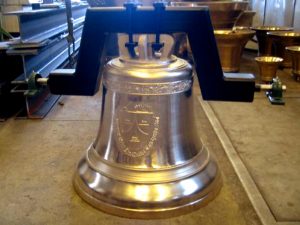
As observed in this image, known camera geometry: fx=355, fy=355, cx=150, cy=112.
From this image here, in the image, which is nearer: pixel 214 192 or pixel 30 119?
pixel 214 192

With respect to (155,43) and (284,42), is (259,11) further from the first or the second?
(155,43)

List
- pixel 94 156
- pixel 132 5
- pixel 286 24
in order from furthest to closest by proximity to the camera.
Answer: pixel 286 24 < pixel 94 156 < pixel 132 5

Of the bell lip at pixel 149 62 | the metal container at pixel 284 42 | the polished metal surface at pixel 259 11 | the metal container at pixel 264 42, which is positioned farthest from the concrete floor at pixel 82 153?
the polished metal surface at pixel 259 11

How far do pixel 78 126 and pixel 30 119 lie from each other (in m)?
0.27

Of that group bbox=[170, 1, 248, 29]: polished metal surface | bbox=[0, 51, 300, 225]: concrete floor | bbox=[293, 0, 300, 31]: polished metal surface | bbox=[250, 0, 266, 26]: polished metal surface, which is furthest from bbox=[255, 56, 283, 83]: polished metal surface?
bbox=[250, 0, 266, 26]: polished metal surface

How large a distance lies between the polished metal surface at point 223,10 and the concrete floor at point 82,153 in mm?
1102

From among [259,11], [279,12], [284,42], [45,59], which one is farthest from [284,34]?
[45,59]

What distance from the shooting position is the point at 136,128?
3.27 feet

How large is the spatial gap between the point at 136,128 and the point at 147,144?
6 centimetres

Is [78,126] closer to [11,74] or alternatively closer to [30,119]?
[30,119]

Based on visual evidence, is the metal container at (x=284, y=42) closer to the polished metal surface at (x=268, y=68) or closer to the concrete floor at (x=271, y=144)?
the polished metal surface at (x=268, y=68)

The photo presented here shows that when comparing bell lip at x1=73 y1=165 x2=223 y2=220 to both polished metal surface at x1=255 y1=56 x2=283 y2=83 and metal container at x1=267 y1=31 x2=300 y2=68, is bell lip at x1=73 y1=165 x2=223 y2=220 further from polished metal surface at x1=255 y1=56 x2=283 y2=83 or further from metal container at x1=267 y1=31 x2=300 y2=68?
metal container at x1=267 y1=31 x2=300 y2=68

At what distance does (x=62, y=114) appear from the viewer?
179 cm

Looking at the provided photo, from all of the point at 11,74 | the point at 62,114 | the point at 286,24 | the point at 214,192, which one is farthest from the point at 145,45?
the point at 286,24
